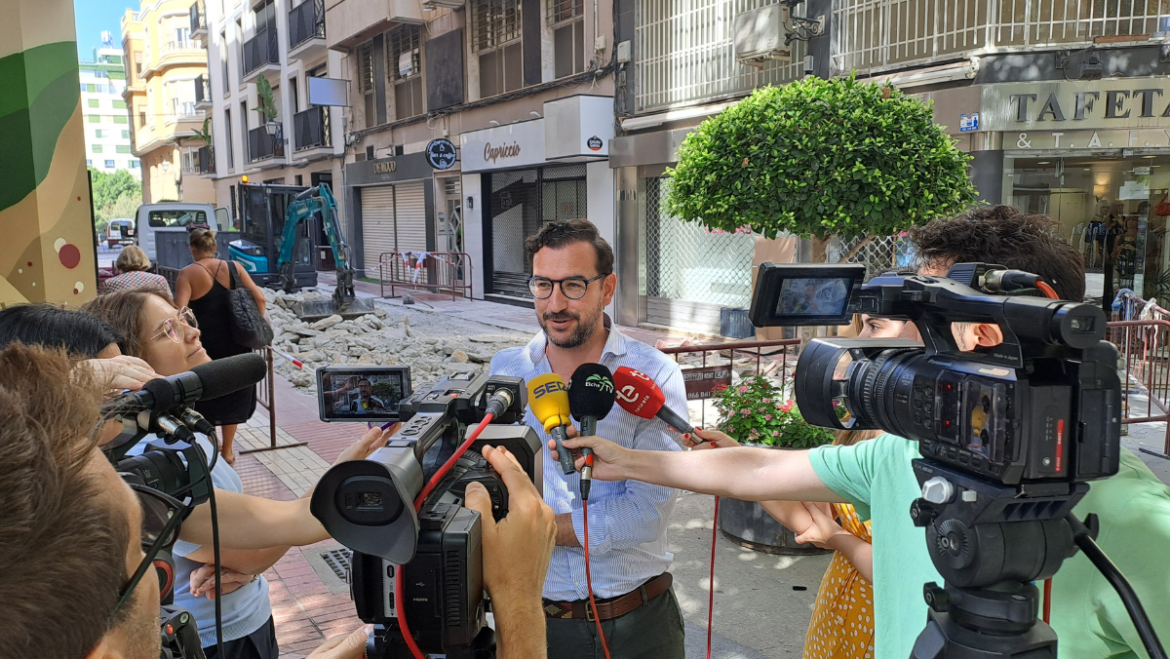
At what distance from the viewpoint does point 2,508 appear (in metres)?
0.84

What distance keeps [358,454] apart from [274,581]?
3.06 meters

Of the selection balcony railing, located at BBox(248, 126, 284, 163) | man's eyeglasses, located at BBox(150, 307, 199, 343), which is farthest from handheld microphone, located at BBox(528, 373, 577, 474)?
balcony railing, located at BBox(248, 126, 284, 163)

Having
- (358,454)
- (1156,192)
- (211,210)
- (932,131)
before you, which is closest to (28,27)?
(358,454)

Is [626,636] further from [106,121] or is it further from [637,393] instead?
[106,121]

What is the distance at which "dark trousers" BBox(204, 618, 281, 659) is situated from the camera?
2.26m

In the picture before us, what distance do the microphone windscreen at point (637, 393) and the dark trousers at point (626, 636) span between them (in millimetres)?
564

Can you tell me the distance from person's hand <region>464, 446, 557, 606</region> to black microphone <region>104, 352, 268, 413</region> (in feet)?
1.82

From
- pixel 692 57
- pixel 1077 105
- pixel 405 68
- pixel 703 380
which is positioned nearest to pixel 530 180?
pixel 692 57

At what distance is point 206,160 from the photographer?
130ft

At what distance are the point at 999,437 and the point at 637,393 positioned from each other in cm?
129

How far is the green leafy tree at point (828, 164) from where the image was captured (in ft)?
20.3

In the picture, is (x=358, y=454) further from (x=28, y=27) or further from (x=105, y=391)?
(x=28, y=27)

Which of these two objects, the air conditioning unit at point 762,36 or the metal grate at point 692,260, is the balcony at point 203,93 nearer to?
the metal grate at point 692,260

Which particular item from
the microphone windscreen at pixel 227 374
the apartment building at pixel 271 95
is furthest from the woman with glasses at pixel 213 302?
the apartment building at pixel 271 95
